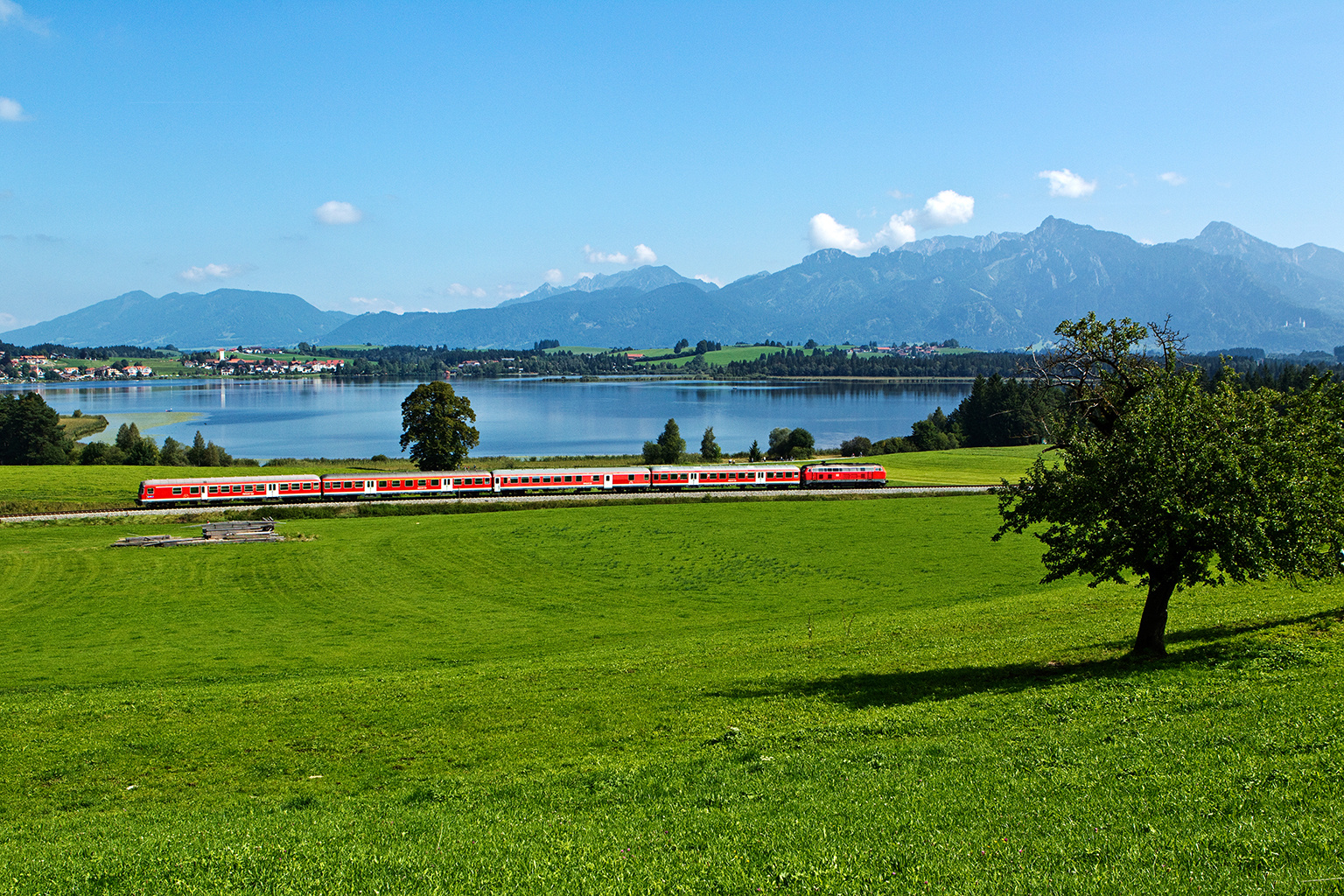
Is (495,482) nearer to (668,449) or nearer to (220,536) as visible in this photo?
(220,536)

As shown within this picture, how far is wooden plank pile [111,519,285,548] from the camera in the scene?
4361 cm

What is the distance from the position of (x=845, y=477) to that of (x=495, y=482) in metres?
27.9

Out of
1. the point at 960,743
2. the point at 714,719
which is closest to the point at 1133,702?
the point at 960,743

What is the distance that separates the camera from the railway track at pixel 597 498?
53.1 m

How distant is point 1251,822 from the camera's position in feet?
29.7

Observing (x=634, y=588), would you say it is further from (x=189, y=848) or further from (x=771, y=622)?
(x=189, y=848)

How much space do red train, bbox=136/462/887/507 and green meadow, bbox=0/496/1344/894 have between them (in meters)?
→ 24.4

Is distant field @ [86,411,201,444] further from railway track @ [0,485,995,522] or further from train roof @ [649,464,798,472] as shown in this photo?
train roof @ [649,464,798,472]

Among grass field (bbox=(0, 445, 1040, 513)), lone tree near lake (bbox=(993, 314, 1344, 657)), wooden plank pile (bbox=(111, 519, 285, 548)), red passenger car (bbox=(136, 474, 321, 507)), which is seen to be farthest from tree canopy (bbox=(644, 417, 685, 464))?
lone tree near lake (bbox=(993, 314, 1344, 657))

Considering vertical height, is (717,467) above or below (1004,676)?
above

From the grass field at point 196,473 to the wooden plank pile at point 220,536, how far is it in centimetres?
1444

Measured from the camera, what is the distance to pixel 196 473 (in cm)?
6462

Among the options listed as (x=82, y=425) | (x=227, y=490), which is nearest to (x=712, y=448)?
(x=227, y=490)

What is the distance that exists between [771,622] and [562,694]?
11.8 m
